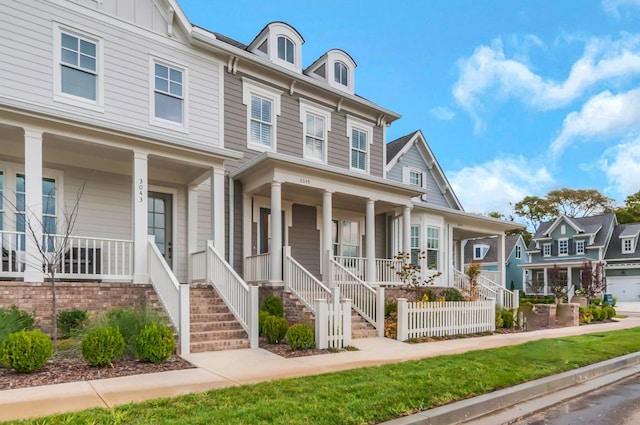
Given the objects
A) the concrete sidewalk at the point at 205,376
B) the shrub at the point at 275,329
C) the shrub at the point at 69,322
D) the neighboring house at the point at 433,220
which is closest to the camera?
the concrete sidewalk at the point at 205,376

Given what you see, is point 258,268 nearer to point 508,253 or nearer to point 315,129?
point 315,129

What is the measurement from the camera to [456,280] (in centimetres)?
1831

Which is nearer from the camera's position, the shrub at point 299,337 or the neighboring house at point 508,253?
the shrub at point 299,337

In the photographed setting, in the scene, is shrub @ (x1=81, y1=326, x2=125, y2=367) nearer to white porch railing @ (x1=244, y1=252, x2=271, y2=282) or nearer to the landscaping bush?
the landscaping bush

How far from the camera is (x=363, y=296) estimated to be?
11609mm

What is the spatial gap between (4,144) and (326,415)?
9.23m

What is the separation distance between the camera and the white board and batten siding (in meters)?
9.86

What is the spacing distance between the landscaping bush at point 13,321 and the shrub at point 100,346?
1255mm

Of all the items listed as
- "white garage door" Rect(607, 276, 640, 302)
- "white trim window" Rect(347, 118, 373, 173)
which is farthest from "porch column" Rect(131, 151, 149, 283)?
"white garage door" Rect(607, 276, 640, 302)

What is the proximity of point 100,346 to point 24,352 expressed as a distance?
97 cm

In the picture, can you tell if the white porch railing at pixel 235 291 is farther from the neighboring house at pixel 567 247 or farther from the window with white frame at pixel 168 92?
the neighboring house at pixel 567 247

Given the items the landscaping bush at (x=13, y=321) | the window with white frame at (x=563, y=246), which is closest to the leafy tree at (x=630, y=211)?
the window with white frame at (x=563, y=246)

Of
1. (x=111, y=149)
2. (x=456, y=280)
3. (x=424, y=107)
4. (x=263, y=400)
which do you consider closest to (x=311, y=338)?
(x=263, y=400)

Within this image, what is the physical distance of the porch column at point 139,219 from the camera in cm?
978
